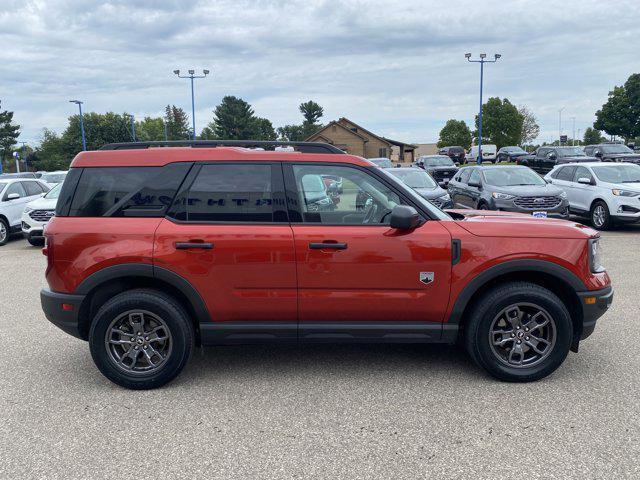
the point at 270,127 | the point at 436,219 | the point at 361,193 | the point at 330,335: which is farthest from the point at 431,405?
the point at 270,127

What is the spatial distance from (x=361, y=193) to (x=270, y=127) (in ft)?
378

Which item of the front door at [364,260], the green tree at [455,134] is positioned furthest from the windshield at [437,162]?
the green tree at [455,134]

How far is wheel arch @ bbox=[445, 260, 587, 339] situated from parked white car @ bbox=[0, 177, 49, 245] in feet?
39.9

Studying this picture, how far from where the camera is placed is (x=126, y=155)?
403 centimetres

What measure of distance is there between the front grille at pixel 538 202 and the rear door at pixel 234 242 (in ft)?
28.2

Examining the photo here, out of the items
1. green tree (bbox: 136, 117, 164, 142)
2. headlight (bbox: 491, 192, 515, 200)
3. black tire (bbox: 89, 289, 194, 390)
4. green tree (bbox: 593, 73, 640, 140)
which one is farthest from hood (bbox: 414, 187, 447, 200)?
green tree (bbox: 136, 117, 164, 142)

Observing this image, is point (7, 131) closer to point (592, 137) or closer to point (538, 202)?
point (538, 202)

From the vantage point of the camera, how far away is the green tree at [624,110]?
5525cm

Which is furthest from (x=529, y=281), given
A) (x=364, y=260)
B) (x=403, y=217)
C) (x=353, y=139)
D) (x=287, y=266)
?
(x=353, y=139)

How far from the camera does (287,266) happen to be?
12.6ft

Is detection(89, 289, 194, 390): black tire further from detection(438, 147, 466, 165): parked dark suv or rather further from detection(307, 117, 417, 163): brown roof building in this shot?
detection(307, 117, 417, 163): brown roof building

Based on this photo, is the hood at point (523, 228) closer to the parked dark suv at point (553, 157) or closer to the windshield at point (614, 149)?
the parked dark suv at point (553, 157)

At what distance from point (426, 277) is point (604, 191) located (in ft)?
32.2

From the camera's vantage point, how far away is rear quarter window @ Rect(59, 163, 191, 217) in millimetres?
3969
